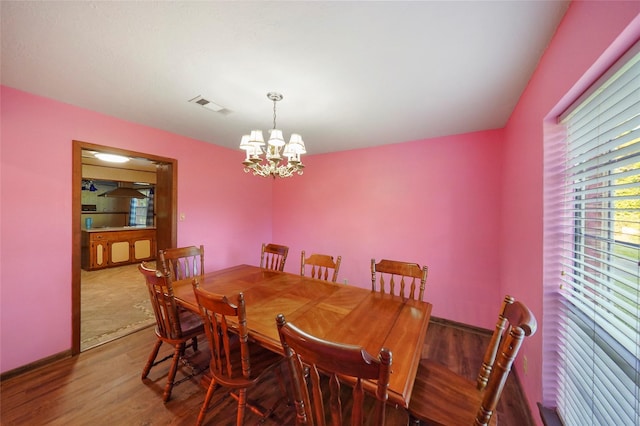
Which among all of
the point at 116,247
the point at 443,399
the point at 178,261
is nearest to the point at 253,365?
the point at 443,399

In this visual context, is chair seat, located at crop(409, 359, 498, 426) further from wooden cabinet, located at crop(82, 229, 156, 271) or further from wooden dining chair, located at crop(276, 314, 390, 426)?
wooden cabinet, located at crop(82, 229, 156, 271)

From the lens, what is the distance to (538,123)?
1473 millimetres

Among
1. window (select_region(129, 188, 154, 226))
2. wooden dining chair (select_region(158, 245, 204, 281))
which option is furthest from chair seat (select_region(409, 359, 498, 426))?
window (select_region(129, 188, 154, 226))

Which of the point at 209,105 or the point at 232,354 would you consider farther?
the point at 209,105

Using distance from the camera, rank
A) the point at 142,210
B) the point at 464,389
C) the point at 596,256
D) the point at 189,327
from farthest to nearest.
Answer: the point at 142,210
the point at 189,327
the point at 464,389
the point at 596,256

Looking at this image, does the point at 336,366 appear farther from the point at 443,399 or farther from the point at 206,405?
the point at 206,405

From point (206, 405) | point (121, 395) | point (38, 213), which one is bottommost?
point (121, 395)

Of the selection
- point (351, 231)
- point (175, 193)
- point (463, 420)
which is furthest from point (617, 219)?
point (175, 193)

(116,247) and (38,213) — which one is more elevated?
(38,213)

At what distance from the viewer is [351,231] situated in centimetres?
354

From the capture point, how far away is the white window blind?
83 centimetres

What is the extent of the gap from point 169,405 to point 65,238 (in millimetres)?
1875

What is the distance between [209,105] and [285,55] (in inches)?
43.1

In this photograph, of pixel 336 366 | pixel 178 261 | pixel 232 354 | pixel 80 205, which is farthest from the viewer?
pixel 178 261
